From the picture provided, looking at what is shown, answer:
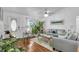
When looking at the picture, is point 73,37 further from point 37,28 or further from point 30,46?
point 30,46

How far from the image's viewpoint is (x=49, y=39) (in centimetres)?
271

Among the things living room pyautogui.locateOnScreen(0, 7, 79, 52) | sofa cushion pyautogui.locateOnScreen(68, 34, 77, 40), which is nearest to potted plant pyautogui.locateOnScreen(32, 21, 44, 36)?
living room pyautogui.locateOnScreen(0, 7, 79, 52)

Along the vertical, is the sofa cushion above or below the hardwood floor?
above

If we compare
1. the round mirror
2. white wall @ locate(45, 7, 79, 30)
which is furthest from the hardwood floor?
white wall @ locate(45, 7, 79, 30)

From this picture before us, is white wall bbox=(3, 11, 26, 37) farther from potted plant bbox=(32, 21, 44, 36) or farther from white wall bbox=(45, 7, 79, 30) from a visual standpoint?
white wall bbox=(45, 7, 79, 30)

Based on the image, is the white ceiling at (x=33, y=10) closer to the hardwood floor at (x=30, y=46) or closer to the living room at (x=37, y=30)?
the living room at (x=37, y=30)

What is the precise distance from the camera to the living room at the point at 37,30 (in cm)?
265

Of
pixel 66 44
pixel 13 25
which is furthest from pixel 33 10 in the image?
pixel 66 44

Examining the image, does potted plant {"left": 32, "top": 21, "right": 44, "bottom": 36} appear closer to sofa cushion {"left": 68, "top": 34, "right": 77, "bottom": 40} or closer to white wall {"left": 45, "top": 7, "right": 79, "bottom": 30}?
white wall {"left": 45, "top": 7, "right": 79, "bottom": 30}

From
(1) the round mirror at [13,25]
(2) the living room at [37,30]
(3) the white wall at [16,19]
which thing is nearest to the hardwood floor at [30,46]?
(2) the living room at [37,30]

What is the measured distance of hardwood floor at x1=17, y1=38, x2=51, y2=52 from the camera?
269 centimetres

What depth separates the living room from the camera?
8.68ft

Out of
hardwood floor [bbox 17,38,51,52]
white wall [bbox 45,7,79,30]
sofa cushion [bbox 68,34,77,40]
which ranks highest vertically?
white wall [bbox 45,7,79,30]
